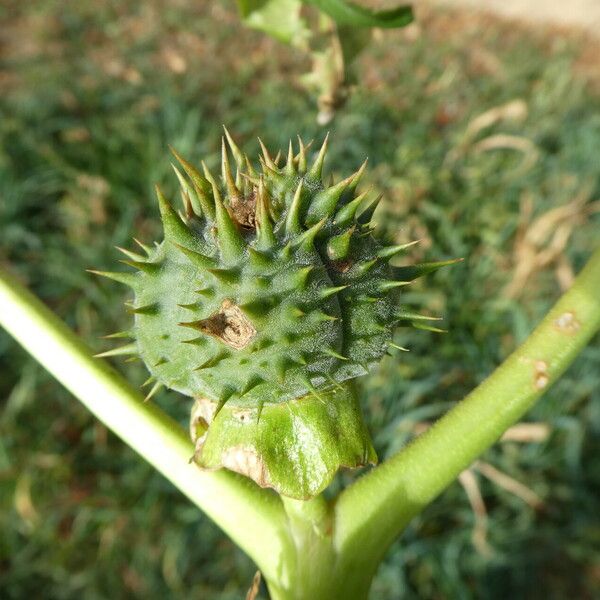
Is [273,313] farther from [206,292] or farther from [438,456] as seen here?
[438,456]

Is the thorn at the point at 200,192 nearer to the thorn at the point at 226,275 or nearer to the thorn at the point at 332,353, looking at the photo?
the thorn at the point at 226,275

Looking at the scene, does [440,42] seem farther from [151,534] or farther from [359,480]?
[359,480]

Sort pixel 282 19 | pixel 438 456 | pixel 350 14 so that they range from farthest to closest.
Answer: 1. pixel 282 19
2. pixel 350 14
3. pixel 438 456

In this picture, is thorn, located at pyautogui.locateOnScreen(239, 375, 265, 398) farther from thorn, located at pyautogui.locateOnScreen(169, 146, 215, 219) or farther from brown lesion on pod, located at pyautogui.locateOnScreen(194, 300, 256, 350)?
thorn, located at pyautogui.locateOnScreen(169, 146, 215, 219)

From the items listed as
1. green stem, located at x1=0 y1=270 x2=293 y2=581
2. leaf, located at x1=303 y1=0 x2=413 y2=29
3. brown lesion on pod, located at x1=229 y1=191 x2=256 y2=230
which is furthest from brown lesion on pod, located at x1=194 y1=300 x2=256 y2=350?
leaf, located at x1=303 y1=0 x2=413 y2=29

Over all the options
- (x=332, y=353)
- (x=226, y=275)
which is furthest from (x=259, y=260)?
(x=332, y=353)

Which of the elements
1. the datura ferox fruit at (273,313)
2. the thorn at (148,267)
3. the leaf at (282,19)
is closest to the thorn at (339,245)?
the datura ferox fruit at (273,313)

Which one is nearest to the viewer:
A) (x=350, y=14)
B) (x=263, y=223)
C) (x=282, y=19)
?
(x=263, y=223)
